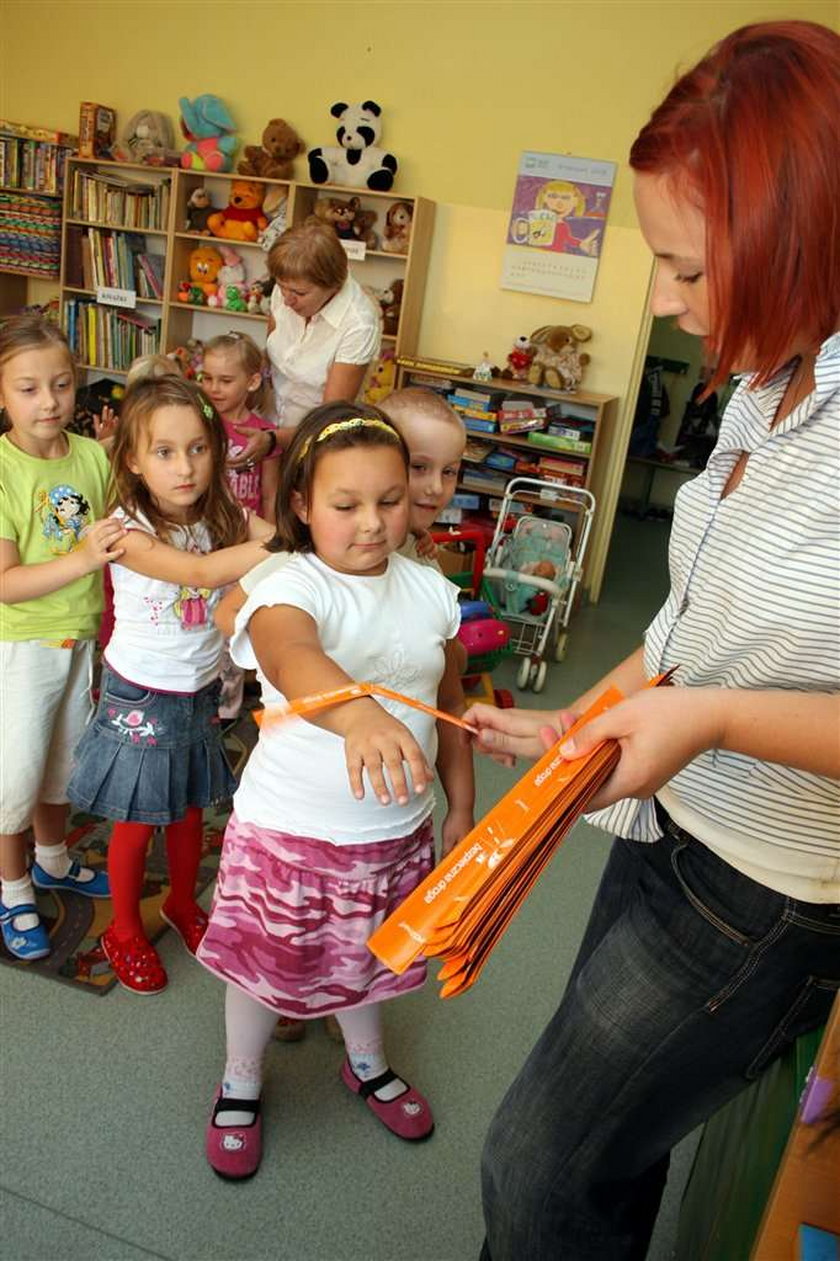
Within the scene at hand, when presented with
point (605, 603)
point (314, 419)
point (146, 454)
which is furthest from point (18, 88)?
point (314, 419)

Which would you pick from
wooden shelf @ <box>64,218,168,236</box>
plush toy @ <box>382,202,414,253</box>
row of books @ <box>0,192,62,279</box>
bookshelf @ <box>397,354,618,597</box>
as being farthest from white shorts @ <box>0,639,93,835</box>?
row of books @ <box>0,192,62,279</box>

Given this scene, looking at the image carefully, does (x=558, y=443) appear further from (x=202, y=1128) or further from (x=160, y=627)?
(x=202, y=1128)

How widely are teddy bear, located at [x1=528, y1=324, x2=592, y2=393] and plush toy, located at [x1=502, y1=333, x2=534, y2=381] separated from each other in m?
0.03

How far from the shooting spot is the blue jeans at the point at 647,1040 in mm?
969

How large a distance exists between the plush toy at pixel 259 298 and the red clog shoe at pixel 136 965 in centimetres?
429

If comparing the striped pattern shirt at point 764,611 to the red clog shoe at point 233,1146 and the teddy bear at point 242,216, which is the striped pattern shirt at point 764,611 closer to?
the red clog shoe at point 233,1146

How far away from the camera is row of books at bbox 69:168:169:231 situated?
579 cm

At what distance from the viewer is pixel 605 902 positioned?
1.22 meters

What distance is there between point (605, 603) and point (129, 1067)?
446 centimetres

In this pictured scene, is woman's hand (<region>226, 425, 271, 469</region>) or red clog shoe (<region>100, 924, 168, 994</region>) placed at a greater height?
woman's hand (<region>226, 425, 271, 469</region>)

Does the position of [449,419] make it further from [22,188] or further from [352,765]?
[22,188]

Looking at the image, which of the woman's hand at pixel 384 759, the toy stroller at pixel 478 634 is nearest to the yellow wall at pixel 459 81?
the toy stroller at pixel 478 634

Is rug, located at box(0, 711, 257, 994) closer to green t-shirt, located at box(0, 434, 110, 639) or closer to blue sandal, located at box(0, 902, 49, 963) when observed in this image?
blue sandal, located at box(0, 902, 49, 963)

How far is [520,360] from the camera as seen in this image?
17.6ft
